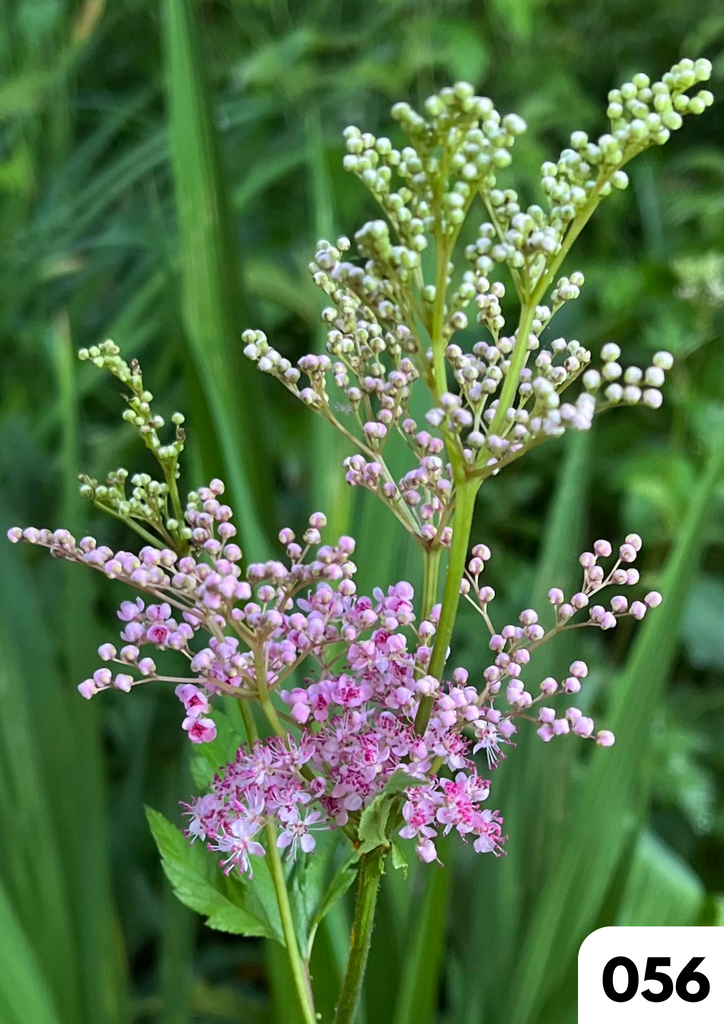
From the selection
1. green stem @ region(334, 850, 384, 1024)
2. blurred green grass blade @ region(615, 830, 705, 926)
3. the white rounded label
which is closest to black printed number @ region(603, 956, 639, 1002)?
the white rounded label

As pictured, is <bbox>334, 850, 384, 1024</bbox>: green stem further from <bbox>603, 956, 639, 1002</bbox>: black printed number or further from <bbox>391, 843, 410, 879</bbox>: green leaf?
<bbox>603, 956, 639, 1002</bbox>: black printed number

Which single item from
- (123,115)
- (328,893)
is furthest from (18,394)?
(328,893)

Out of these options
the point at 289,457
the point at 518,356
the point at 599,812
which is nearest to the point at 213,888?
the point at 518,356

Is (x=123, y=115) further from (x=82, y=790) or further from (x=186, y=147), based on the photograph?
(x=82, y=790)

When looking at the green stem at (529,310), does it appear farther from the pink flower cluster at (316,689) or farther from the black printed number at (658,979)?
the black printed number at (658,979)

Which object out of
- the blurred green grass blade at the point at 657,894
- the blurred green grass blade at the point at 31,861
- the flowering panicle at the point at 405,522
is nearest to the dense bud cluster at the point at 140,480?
the flowering panicle at the point at 405,522

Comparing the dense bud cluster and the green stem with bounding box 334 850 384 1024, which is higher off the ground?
the dense bud cluster
